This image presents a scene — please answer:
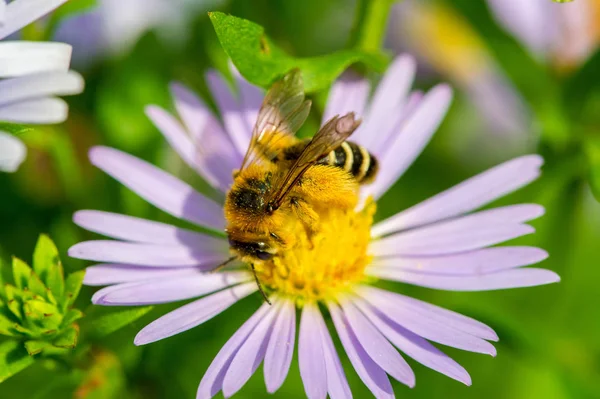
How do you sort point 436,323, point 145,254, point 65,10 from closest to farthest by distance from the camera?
point 436,323 < point 145,254 < point 65,10

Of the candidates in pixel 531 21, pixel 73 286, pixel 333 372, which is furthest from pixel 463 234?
pixel 531 21

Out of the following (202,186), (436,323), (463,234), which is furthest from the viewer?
(202,186)

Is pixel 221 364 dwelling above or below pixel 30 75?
below

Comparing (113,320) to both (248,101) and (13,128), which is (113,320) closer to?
(13,128)

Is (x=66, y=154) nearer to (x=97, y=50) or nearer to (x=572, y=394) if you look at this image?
(x=97, y=50)

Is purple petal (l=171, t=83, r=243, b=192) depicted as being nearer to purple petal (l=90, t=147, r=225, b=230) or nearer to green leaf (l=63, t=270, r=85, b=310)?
purple petal (l=90, t=147, r=225, b=230)

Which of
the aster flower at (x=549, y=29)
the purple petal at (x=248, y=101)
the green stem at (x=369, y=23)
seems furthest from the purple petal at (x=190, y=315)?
the aster flower at (x=549, y=29)
